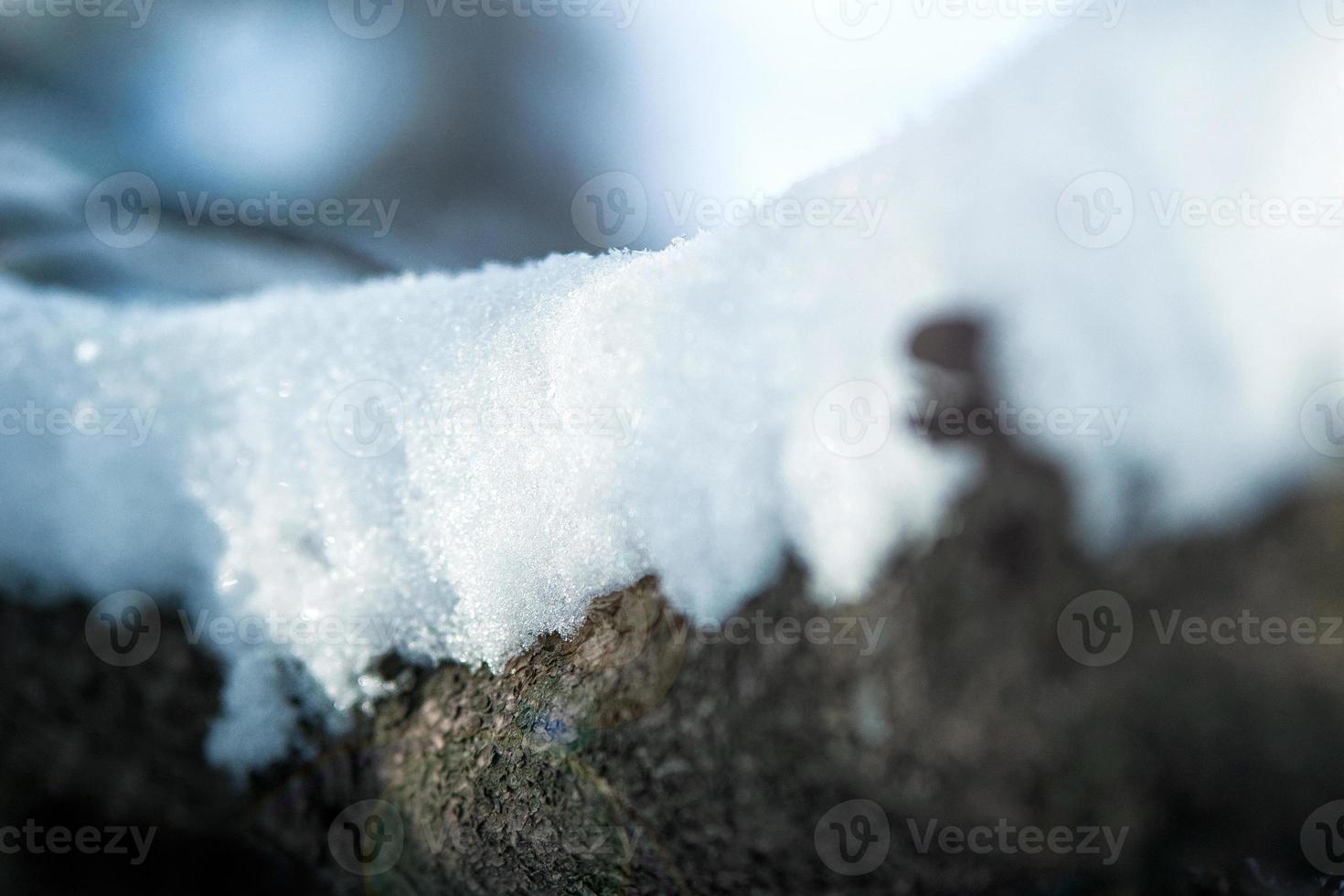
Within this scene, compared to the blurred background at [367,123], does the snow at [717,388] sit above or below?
below

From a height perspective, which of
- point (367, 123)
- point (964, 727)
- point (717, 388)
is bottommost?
point (964, 727)

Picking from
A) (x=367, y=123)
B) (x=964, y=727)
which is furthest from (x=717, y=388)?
(x=367, y=123)

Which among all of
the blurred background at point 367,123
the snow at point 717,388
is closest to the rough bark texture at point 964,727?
the snow at point 717,388

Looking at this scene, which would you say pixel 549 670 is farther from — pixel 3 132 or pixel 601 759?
pixel 3 132

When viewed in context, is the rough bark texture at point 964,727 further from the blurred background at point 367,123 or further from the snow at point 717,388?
the blurred background at point 367,123

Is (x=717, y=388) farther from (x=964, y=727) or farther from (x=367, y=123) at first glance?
(x=367, y=123)

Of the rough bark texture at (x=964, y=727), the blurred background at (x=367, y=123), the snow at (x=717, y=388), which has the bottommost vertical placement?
the rough bark texture at (x=964, y=727)
